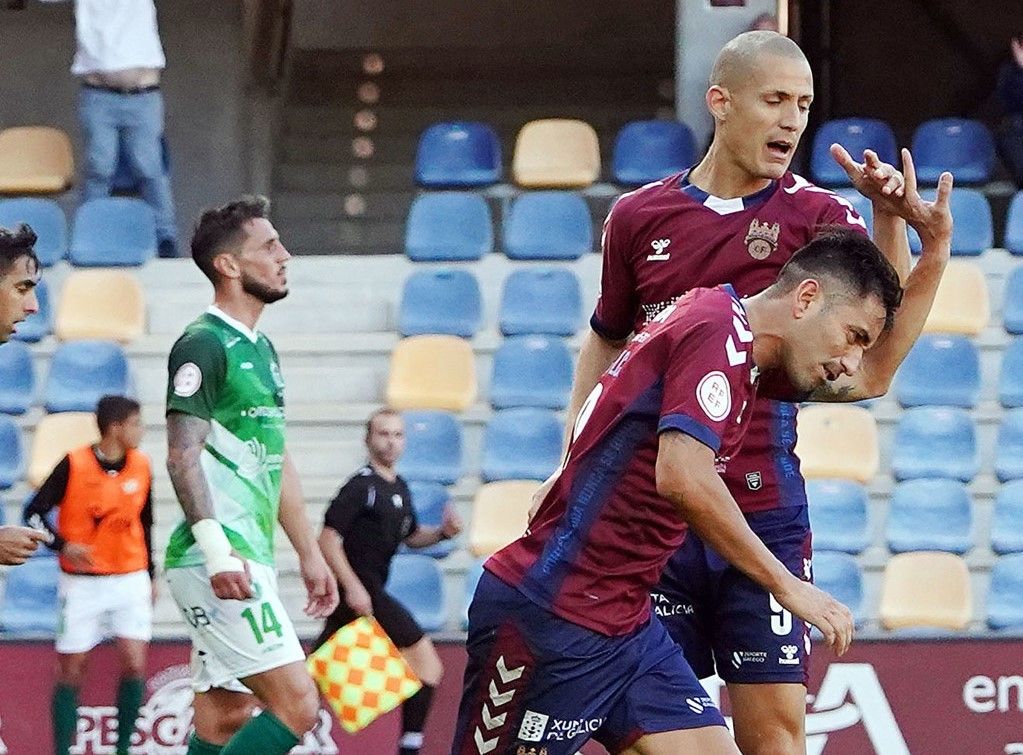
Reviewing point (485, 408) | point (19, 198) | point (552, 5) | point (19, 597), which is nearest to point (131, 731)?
point (19, 597)

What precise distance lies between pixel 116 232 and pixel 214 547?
18.5 feet

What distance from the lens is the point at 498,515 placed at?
9477mm

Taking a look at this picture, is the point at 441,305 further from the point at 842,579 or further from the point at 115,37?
the point at 842,579

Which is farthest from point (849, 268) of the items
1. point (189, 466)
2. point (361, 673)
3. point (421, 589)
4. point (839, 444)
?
point (839, 444)

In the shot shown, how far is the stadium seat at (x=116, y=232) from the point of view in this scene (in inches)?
436

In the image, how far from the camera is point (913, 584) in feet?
30.0

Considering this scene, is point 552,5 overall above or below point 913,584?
above

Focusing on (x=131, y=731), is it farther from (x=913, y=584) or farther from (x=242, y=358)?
(x=913, y=584)

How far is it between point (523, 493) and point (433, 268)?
188 cm

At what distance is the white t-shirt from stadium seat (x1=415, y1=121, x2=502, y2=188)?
1.51m

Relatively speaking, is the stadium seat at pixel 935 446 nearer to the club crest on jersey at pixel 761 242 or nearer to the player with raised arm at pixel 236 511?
the player with raised arm at pixel 236 511

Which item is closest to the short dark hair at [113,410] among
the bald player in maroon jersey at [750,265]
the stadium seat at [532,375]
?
the stadium seat at [532,375]

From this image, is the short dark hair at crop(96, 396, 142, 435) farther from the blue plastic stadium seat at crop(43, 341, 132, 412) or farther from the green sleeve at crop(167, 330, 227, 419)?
the green sleeve at crop(167, 330, 227, 419)

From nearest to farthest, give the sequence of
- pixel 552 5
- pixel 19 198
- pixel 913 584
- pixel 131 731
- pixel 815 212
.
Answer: pixel 815 212
pixel 131 731
pixel 913 584
pixel 19 198
pixel 552 5
